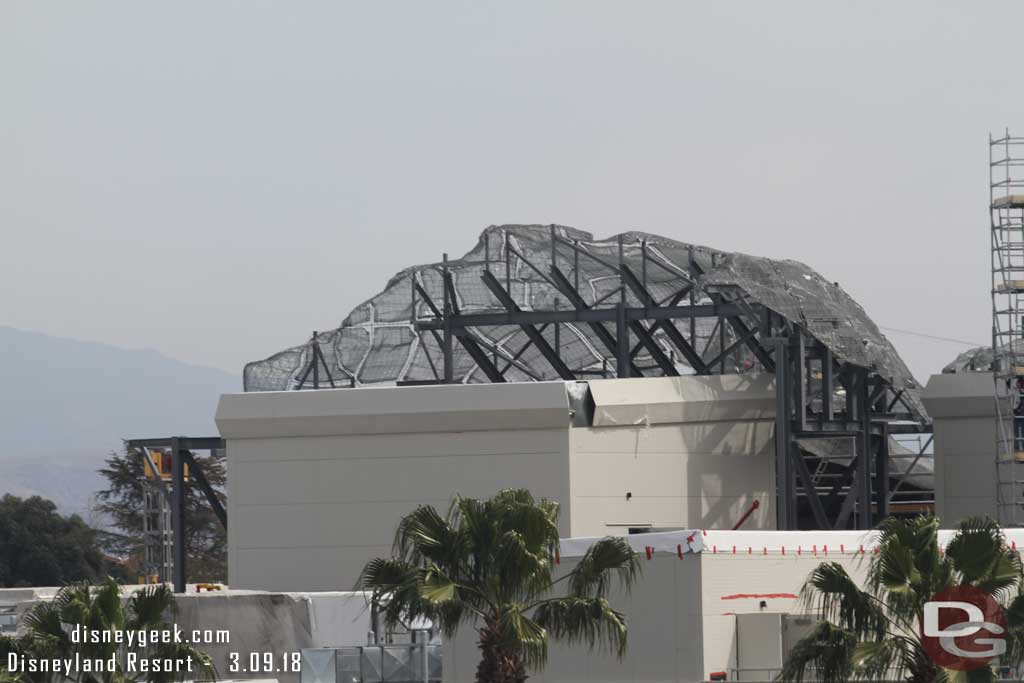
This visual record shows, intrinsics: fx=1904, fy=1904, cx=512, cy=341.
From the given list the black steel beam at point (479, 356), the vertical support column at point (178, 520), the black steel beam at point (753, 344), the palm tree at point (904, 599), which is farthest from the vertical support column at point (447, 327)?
the palm tree at point (904, 599)

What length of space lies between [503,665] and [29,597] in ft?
92.7

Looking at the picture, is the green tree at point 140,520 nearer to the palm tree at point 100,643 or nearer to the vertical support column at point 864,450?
the vertical support column at point 864,450

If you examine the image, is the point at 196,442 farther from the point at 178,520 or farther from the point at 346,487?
the point at 346,487

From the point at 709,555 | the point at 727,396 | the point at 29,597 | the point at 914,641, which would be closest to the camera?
the point at 914,641

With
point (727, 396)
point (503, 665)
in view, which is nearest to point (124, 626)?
point (503, 665)

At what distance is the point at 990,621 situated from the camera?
84.6ft

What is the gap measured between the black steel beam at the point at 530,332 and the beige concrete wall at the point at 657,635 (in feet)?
86.2

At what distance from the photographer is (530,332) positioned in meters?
61.2

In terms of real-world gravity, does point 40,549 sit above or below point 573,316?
below

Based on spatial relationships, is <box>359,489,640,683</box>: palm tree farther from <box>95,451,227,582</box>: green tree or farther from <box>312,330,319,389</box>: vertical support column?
<box>95,451,227,582</box>: green tree

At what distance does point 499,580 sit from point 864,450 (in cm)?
3480

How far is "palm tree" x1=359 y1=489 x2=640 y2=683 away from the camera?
27.0 meters

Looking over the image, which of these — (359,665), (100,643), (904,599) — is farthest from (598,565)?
(359,665)

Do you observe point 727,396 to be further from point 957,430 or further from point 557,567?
point 557,567
